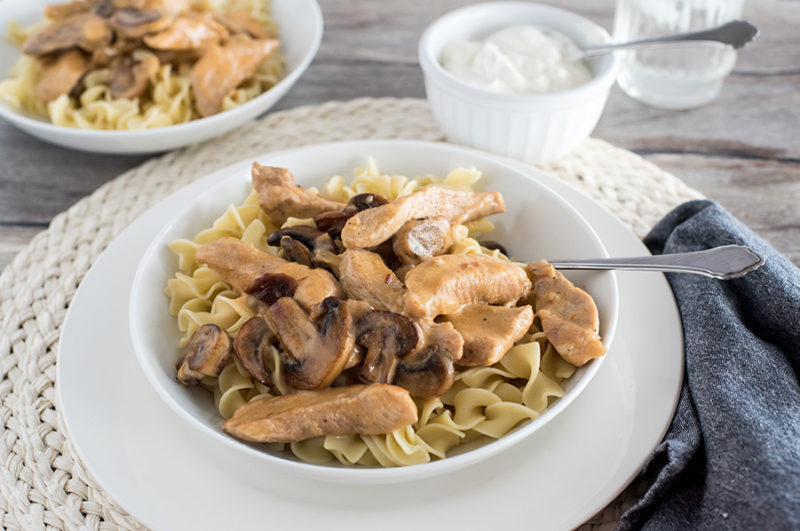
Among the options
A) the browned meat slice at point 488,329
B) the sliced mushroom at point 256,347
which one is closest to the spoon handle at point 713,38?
the browned meat slice at point 488,329

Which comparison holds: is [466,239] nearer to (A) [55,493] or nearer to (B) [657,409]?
(B) [657,409]

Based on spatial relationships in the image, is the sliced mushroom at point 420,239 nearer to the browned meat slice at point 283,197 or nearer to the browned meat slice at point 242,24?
the browned meat slice at point 283,197

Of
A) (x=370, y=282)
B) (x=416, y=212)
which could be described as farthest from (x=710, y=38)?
(x=370, y=282)

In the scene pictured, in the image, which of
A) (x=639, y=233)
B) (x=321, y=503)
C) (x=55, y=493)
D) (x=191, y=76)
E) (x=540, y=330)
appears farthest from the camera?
(x=191, y=76)

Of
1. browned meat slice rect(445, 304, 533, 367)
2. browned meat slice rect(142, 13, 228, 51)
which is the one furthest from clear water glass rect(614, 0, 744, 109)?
browned meat slice rect(445, 304, 533, 367)

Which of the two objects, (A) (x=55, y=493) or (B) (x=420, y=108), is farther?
(B) (x=420, y=108)

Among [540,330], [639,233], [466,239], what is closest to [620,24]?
[639,233]

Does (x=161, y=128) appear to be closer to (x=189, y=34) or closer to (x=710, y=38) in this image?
(x=189, y=34)
